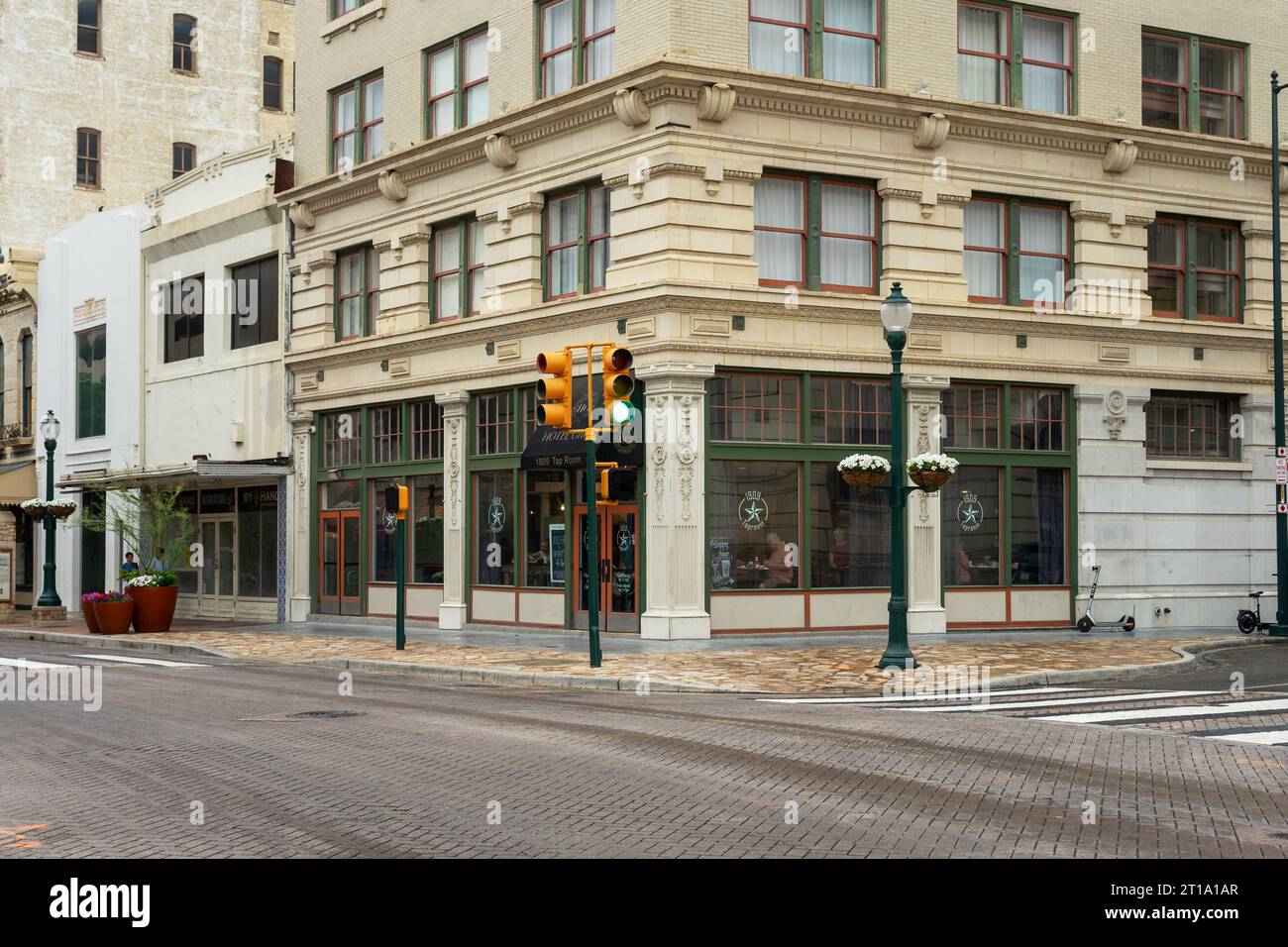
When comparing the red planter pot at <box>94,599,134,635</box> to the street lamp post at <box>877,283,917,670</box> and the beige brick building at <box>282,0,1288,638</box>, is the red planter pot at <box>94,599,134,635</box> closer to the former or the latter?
the beige brick building at <box>282,0,1288,638</box>

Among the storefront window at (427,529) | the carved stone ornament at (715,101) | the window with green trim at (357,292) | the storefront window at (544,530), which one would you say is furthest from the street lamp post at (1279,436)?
the window with green trim at (357,292)

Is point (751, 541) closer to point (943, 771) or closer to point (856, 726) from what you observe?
point (856, 726)

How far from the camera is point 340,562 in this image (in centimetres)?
3228

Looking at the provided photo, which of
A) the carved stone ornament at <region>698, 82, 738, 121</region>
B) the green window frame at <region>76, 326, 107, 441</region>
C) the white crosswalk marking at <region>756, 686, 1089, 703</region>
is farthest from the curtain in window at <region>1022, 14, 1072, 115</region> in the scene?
the green window frame at <region>76, 326, 107, 441</region>

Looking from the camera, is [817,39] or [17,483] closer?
[817,39]

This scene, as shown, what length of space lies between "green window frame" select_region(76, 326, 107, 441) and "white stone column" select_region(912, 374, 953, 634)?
25.1m

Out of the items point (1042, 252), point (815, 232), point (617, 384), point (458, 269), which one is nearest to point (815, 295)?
point (815, 232)

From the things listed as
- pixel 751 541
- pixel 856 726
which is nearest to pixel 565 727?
pixel 856 726

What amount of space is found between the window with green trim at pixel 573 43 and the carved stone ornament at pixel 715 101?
2.25 meters

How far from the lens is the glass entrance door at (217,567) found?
1416 inches

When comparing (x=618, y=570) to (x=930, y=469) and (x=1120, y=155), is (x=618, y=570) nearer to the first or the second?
(x=930, y=469)

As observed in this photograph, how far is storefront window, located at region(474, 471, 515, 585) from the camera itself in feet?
91.1

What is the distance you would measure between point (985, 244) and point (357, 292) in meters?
14.0

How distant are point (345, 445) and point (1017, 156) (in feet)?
52.0
